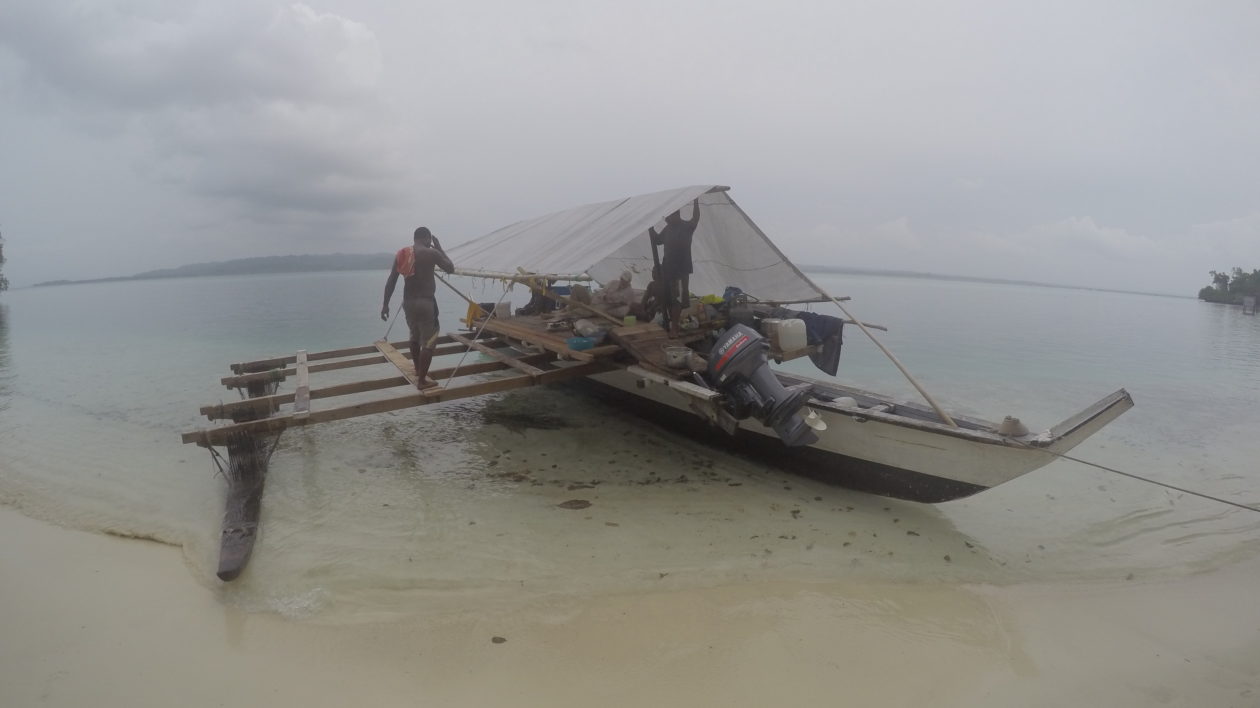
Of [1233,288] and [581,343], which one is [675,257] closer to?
[581,343]

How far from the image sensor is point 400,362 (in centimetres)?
737

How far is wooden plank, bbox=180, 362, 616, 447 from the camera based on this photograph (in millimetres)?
5023

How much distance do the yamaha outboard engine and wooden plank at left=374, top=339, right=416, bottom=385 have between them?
339cm

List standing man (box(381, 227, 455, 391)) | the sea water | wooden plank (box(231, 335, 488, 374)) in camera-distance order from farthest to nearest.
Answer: wooden plank (box(231, 335, 488, 374))
standing man (box(381, 227, 455, 391))
the sea water

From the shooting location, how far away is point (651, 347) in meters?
6.13

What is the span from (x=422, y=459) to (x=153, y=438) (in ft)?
13.7

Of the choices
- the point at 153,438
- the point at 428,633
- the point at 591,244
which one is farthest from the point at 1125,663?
the point at 153,438

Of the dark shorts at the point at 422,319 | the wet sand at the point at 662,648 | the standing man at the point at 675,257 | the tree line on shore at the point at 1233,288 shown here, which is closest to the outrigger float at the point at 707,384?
the standing man at the point at 675,257

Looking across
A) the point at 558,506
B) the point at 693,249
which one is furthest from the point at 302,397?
the point at 693,249

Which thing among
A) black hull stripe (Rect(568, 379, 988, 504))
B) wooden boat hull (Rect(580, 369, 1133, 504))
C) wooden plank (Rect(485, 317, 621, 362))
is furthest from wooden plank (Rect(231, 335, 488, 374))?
wooden boat hull (Rect(580, 369, 1133, 504))

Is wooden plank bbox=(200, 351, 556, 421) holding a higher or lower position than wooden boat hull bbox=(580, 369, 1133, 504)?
higher

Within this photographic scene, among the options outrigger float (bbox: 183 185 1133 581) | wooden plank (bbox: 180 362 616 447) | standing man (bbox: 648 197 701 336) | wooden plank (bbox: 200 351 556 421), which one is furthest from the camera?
standing man (bbox: 648 197 701 336)

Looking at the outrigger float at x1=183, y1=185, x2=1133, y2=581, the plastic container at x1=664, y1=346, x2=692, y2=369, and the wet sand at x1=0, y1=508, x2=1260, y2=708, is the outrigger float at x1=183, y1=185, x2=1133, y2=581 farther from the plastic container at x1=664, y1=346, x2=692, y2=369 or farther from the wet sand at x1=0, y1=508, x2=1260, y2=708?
the wet sand at x1=0, y1=508, x2=1260, y2=708

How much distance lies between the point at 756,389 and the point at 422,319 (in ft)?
11.4
